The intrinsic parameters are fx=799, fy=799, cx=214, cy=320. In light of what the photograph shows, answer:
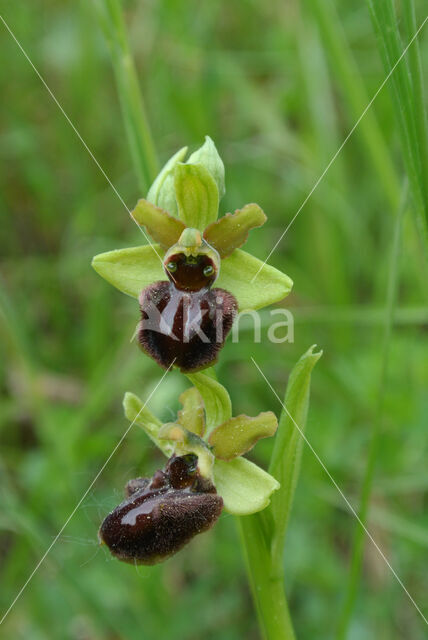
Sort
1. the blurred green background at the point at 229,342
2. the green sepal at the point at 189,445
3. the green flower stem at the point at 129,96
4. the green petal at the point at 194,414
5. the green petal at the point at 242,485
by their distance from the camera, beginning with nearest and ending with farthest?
the green petal at the point at 242,485, the green sepal at the point at 189,445, the green petal at the point at 194,414, the green flower stem at the point at 129,96, the blurred green background at the point at 229,342

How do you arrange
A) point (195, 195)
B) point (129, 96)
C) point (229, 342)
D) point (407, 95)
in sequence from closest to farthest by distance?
point (407, 95) < point (195, 195) < point (129, 96) < point (229, 342)

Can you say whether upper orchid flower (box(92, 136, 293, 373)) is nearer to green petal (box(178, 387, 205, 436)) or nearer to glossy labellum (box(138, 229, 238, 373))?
glossy labellum (box(138, 229, 238, 373))

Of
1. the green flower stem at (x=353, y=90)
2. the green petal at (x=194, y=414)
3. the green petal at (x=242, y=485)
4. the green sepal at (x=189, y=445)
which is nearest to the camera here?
the green petal at (x=242, y=485)

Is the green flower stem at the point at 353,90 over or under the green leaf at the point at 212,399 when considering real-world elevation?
over

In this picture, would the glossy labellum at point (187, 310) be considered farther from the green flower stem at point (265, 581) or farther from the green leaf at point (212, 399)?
the green flower stem at point (265, 581)

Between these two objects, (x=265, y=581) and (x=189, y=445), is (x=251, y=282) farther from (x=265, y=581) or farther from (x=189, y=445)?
(x=265, y=581)

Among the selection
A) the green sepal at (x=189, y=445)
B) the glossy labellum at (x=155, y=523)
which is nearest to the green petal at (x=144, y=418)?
the green sepal at (x=189, y=445)

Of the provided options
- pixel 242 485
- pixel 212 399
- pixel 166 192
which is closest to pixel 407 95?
pixel 166 192
